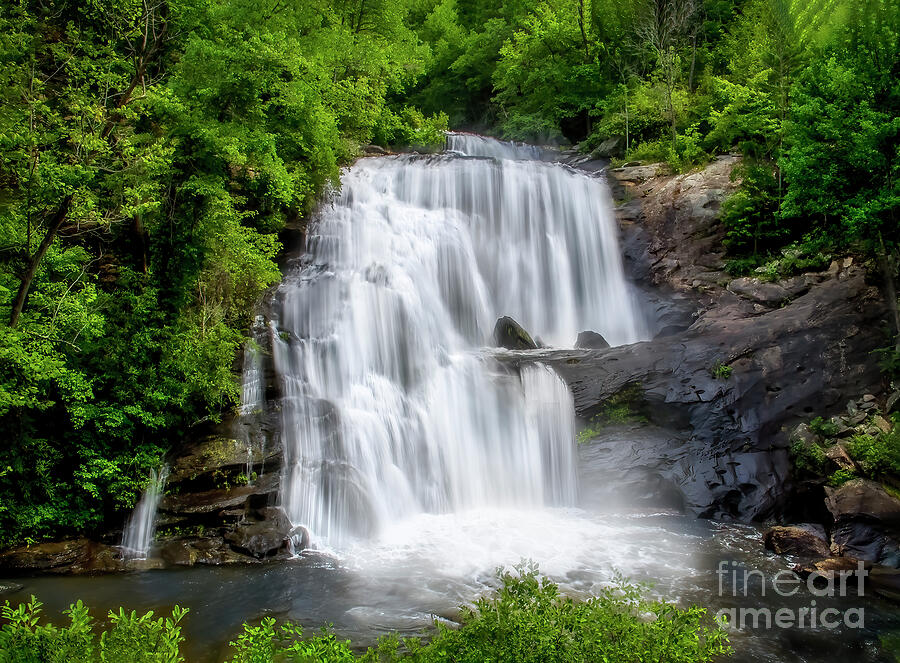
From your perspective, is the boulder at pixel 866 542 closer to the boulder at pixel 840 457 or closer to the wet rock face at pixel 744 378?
the wet rock face at pixel 744 378

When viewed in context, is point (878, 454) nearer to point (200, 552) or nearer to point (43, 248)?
point (200, 552)

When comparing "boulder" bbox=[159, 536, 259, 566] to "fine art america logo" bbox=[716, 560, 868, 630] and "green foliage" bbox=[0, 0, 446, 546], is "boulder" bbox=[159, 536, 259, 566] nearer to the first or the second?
"green foliage" bbox=[0, 0, 446, 546]

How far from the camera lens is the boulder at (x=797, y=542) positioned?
10234 millimetres

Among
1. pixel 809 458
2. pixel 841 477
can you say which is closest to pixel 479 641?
pixel 841 477

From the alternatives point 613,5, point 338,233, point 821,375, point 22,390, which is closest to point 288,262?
point 338,233

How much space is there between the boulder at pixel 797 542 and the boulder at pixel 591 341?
6.65m

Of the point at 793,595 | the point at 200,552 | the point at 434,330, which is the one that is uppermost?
the point at 434,330

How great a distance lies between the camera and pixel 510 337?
54.5ft

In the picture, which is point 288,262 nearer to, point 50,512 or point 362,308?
point 362,308

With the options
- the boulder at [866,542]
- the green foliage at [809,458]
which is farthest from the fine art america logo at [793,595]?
the green foliage at [809,458]

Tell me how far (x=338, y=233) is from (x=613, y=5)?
22.3m

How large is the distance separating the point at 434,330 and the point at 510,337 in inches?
85.1

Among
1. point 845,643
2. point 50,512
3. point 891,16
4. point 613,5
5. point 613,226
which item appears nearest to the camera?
point 845,643

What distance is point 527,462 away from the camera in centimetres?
1369
